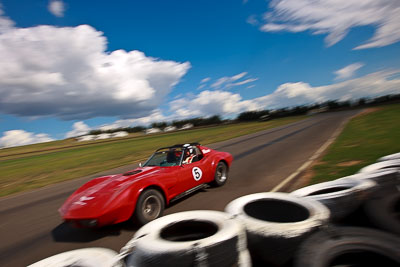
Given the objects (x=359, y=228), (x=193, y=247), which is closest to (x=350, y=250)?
(x=359, y=228)

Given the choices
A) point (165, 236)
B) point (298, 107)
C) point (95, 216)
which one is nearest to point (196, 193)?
point (95, 216)

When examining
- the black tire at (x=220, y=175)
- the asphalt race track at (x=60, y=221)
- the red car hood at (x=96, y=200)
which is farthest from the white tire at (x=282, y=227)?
the black tire at (x=220, y=175)

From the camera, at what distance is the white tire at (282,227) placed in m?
2.18

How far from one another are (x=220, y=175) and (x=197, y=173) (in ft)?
3.81

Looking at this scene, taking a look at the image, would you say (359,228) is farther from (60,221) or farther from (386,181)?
(60,221)

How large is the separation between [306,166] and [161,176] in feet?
16.5

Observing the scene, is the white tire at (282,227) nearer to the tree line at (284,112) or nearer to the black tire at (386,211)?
the black tire at (386,211)

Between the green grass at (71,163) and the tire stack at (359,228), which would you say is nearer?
the tire stack at (359,228)

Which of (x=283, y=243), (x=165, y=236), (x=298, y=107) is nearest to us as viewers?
(x=283, y=243)

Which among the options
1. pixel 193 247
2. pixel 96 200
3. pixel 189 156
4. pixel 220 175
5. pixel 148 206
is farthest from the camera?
pixel 220 175

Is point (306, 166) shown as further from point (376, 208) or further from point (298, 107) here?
point (298, 107)

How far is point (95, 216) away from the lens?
3.49m

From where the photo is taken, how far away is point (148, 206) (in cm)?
423

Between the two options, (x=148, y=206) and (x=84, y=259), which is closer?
(x=84, y=259)
